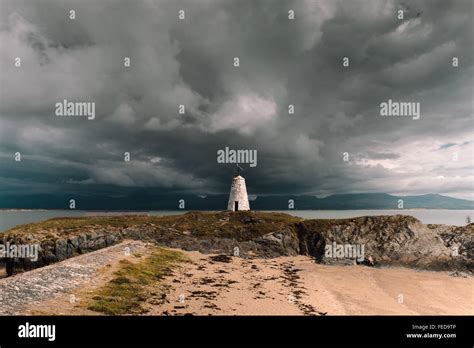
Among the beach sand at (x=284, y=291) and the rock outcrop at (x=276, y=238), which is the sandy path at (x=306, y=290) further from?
the rock outcrop at (x=276, y=238)

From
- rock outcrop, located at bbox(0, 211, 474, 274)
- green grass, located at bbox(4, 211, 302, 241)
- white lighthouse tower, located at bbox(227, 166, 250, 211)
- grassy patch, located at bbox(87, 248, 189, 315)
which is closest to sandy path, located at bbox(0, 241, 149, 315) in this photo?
grassy patch, located at bbox(87, 248, 189, 315)

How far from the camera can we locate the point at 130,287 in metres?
22.0

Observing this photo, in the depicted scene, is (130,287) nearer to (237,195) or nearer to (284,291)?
(284,291)

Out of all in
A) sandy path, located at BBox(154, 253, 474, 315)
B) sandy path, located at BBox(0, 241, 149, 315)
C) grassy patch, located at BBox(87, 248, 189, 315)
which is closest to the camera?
sandy path, located at BBox(0, 241, 149, 315)

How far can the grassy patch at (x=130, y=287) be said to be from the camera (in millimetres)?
17938

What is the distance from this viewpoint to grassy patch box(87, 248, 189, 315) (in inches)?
706

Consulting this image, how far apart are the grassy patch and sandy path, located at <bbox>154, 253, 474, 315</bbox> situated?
1461mm

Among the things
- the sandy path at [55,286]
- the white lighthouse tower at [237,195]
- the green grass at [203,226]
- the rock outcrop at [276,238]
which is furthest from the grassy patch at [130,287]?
the white lighthouse tower at [237,195]

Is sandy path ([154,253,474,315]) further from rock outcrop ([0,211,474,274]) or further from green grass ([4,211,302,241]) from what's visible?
green grass ([4,211,302,241])

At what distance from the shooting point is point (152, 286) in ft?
77.3

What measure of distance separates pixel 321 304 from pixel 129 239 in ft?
99.6

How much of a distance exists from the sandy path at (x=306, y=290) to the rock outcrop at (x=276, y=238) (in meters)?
3.57

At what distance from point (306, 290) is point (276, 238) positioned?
18387 millimetres
